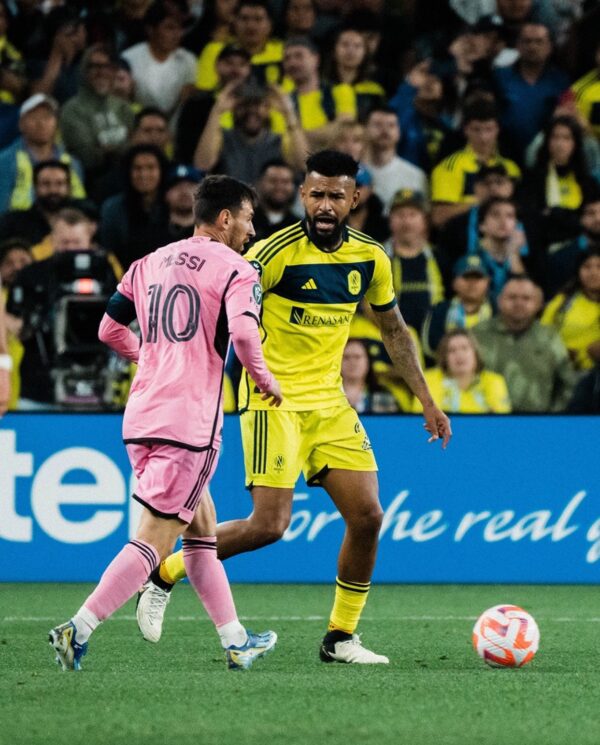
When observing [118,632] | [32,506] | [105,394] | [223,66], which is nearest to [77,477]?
[32,506]

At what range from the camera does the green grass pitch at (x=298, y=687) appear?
4391mm

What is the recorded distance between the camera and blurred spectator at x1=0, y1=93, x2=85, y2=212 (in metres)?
12.3

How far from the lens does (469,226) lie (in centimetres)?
1216

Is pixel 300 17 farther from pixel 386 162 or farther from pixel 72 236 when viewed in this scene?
pixel 72 236

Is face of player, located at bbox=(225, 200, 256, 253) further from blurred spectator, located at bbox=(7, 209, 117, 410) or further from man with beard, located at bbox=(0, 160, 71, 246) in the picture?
man with beard, located at bbox=(0, 160, 71, 246)

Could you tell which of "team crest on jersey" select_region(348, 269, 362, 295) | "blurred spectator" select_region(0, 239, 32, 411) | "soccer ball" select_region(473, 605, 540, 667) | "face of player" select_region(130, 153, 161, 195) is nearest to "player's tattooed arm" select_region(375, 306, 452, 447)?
"team crest on jersey" select_region(348, 269, 362, 295)

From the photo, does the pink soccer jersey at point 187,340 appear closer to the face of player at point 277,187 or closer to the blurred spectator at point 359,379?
the blurred spectator at point 359,379

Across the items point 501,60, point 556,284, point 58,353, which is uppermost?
point 501,60

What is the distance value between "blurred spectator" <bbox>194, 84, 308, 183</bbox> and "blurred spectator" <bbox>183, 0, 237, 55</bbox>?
40.6 inches

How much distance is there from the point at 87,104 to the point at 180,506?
7.76 meters

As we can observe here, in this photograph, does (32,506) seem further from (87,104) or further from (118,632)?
(87,104)

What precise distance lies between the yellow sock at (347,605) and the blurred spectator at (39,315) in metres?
4.91

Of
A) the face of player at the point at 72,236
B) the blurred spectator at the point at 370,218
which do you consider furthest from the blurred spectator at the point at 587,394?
the face of player at the point at 72,236

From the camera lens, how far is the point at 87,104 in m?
12.7
